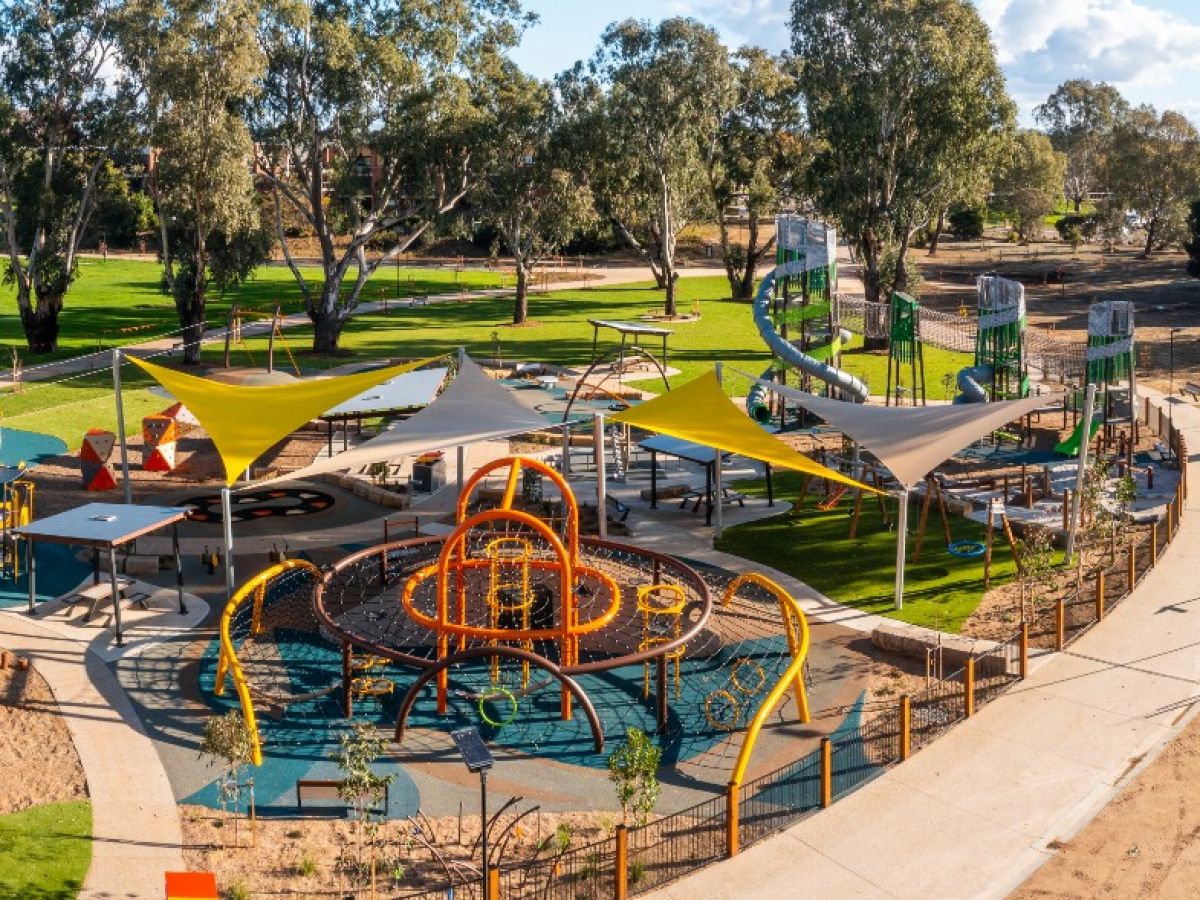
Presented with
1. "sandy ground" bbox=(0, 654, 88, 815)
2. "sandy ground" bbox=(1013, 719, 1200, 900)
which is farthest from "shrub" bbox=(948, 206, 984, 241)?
"sandy ground" bbox=(0, 654, 88, 815)

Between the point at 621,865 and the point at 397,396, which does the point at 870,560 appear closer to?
the point at 621,865

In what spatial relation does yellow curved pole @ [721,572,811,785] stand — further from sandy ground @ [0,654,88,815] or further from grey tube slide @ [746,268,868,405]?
grey tube slide @ [746,268,868,405]

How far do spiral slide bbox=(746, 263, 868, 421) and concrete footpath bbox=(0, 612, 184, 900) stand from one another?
19.3 metres

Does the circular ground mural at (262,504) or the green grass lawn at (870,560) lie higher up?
the circular ground mural at (262,504)

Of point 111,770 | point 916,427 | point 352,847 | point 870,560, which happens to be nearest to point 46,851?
point 111,770

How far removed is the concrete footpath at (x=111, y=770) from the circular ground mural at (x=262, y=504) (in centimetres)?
710

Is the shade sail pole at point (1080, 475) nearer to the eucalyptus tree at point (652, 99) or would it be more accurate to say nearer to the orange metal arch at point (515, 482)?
the orange metal arch at point (515, 482)

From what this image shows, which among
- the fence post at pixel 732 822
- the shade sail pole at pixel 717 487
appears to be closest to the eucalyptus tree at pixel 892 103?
the shade sail pole at pixel 717 487

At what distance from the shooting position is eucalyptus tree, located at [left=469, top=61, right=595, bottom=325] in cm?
5350

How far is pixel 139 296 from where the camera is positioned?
72.4 metres

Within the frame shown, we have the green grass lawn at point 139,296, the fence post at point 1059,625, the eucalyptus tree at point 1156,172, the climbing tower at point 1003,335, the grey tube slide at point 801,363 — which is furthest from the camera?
the eucalyptus tree at point 1156,172

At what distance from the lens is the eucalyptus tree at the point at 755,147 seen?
218 feet

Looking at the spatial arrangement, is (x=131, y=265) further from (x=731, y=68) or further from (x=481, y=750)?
(x=481, y=750)

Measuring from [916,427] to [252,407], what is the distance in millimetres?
12047
